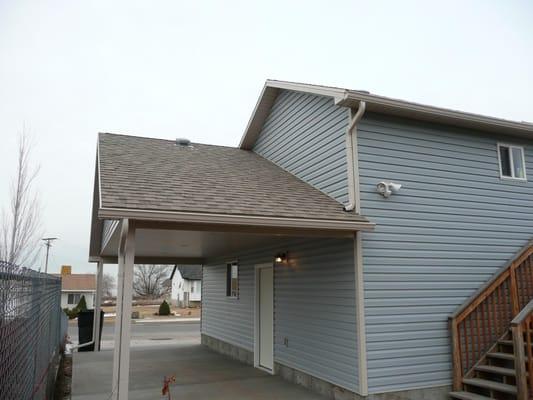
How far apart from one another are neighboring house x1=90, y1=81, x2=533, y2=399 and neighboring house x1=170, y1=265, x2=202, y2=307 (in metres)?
33.2

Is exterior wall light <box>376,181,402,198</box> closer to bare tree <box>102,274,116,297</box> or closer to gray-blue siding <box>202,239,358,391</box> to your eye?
gray-blue siding <box>202,239,358,391</box>

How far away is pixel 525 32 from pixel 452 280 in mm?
11897

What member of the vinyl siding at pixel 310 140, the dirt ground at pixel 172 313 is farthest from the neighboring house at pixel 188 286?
the vinyl siding at pixel 310 140

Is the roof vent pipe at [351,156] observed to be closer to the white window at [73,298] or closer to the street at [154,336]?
the street at [154,336]

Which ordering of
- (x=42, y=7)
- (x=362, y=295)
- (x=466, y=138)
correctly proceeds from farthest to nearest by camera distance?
(x=42, y=7)
(x=466, y=138)
(x=362, y=295)

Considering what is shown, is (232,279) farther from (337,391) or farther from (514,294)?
(514,294)

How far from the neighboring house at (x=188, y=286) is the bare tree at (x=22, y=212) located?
27229 mm

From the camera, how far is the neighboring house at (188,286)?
44.0 metres

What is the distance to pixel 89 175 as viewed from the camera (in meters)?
28.7

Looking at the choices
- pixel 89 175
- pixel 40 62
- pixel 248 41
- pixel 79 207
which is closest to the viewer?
pixel 40 62

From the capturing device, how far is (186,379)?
8.57 meters

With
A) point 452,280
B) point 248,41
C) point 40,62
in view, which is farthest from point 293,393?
point 248,41

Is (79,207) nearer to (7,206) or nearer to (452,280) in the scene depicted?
(7,206)

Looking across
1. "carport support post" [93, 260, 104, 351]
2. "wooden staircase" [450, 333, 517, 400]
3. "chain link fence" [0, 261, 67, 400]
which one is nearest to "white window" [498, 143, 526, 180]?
"wooden staircase" [450, 333, 517, 400]
